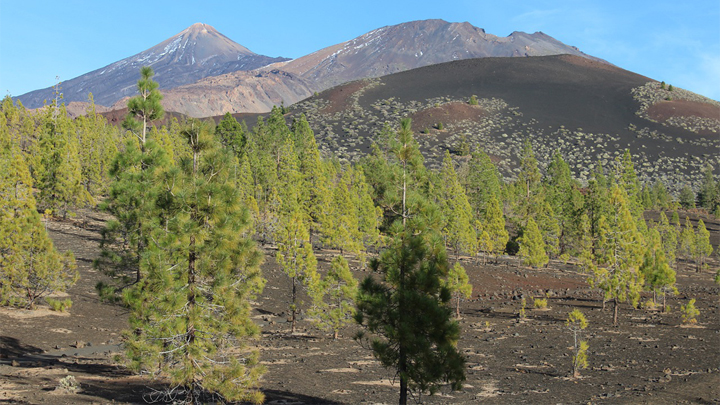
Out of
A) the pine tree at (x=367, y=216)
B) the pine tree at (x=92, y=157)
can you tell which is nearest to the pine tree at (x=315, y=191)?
the pine tree at (x=367, y=216)

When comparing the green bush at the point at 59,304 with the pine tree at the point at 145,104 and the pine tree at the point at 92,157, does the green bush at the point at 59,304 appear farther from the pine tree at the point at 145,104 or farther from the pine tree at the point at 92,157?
the pine tree at the point at 92,157

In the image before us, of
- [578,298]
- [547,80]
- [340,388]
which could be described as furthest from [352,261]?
[547,80]

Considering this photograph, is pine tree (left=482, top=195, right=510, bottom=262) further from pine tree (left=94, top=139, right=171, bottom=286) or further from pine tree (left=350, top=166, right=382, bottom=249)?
pine tree (left=94, top=139, right=171, bottom=286)

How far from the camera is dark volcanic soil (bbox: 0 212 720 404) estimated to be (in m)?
19.5

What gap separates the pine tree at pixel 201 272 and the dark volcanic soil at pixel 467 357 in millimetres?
3933

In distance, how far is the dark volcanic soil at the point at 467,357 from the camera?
19.5 metres

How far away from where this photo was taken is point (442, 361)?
15.5 m

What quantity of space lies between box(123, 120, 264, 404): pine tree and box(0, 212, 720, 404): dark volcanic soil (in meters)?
3.93

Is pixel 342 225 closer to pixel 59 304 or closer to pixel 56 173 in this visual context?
pixel 56 173

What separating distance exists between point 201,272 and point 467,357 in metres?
8.23

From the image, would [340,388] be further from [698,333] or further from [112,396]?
[698,333]

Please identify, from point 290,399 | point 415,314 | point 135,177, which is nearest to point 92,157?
point 135,177

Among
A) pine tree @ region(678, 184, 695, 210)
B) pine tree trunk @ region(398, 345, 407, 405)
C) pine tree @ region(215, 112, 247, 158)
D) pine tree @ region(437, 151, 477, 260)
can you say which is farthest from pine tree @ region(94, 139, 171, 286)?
pine tree @ region(678, 184, 695, 210)

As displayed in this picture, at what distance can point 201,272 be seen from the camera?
15031mm
